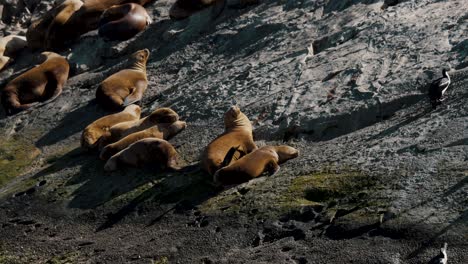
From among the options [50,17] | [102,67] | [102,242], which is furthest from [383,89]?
[50,17]

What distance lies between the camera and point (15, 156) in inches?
503

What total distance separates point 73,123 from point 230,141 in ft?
12.5

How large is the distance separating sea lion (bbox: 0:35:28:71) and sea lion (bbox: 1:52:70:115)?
2134 mm

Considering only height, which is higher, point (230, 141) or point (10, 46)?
point (230, 141)

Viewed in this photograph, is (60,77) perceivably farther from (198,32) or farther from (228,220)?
(228,220)

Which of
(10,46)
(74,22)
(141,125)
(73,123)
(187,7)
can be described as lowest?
(10,46)

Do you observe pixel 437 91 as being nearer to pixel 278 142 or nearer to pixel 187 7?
pixel 278 142

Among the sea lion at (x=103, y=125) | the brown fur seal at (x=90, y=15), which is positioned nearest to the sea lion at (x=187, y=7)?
the brown fur seal at (x=90, y=15)

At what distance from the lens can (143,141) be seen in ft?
36.5

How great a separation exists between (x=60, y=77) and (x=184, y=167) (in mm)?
4785

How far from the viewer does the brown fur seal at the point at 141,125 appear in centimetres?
1193

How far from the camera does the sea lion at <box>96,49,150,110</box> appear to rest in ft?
43.4

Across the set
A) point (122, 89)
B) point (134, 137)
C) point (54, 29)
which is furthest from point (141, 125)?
point (54, 29)

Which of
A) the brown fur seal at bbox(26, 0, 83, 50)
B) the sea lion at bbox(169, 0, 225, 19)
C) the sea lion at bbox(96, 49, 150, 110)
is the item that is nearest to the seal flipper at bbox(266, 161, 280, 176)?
the sea lion at bbox(96, 49, 150, 110)
